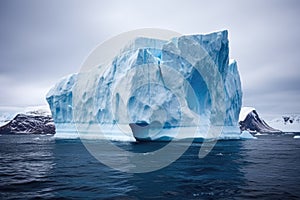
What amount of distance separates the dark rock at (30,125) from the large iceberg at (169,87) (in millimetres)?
59274

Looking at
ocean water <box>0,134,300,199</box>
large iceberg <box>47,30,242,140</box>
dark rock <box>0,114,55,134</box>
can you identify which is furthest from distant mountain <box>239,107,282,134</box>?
ocean water <box>0,134,300,199</box>

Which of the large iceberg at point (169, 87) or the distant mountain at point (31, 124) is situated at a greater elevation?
the large iceberg at point (169, 87)

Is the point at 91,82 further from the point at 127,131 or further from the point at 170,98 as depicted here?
the point at 170,98

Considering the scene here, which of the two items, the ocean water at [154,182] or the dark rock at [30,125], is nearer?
the ocean water at [154,182]

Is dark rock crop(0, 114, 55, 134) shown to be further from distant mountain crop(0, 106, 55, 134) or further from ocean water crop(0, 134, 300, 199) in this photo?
ocean water crop(0, 134, 300, 199)

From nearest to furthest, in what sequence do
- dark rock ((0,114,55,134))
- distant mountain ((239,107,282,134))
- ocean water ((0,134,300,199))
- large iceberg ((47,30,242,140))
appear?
1. ocean water ((0,134,300,199))
2. large iceberg ((47,30,242,140))
3. dark rock ((0,114,55,134))
4. distant mountain ((239,107,282,134))

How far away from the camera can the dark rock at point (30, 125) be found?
82625 mm

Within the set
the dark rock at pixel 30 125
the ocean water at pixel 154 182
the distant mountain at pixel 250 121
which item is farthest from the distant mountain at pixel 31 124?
the ocean water at pixel 154 182

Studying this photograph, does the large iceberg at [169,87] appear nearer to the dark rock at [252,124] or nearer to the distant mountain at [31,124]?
the distant mountain at [31,124]

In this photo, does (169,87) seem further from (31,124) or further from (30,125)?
(31,124)

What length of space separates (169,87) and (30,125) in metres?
71.4

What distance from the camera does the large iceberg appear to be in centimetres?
2509

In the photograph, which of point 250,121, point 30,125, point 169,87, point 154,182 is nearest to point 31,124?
point 30,125

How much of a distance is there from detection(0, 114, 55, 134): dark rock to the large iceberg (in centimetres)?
5927
